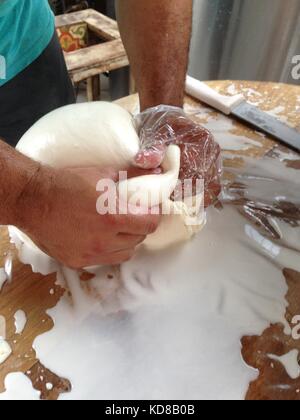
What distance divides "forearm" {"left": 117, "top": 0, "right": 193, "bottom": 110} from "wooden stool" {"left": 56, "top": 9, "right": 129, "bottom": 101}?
14.7 inches

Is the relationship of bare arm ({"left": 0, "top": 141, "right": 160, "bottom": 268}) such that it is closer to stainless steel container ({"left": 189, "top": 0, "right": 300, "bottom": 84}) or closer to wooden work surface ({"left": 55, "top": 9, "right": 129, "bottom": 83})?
wooden work surface ({"left": 55, "top": 9, "right": 129, "bottom": 83})

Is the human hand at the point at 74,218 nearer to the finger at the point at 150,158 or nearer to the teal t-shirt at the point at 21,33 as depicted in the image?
the finger at the point at 150,158

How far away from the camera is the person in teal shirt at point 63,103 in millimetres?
448

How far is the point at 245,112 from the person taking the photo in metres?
0.78

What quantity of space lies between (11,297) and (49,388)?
0.14 metres

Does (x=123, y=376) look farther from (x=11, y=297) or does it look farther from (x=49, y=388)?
(x=11, y=297)

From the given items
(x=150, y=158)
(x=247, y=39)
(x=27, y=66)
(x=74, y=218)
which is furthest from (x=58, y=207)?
(x=247, y=39)

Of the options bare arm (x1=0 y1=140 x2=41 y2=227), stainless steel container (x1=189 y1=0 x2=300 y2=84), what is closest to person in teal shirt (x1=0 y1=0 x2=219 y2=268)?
bare arm (x1=0 y1=140 x2=41 y2=227)

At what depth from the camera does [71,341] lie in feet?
1.57

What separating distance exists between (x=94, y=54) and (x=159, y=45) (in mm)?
464

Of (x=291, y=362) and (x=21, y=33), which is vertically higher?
(x=21, y=33)

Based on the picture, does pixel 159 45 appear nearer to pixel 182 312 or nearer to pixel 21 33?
pixel 21 33

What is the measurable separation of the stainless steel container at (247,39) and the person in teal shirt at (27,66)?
0.70 m

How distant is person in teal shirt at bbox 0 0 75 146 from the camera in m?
0.74
